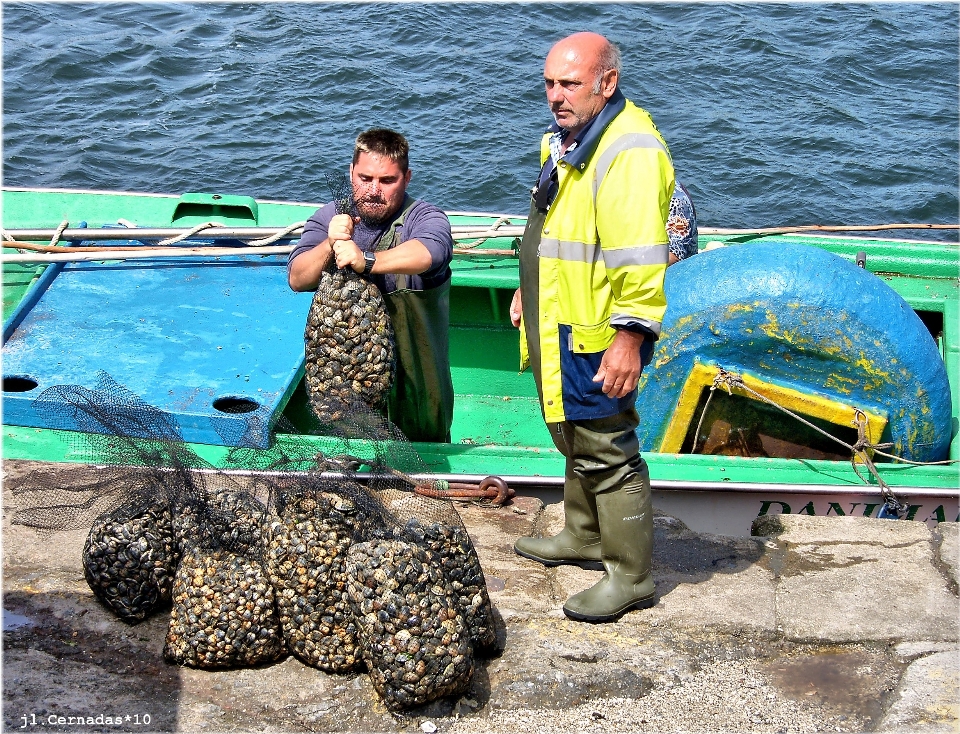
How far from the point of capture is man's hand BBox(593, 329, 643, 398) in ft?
10.8

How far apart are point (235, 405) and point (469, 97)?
26.4ft

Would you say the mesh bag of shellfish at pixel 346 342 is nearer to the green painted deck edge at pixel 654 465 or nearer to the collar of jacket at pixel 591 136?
the green painted deck edge at pixel 654 465

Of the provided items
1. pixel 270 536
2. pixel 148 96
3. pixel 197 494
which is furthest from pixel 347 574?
pixel 148 96

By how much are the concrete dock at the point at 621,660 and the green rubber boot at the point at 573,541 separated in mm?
47

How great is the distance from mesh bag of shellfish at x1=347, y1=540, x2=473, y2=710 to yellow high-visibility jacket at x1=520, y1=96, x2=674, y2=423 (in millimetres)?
763

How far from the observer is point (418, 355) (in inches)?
181

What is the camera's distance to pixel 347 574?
10.5 ft

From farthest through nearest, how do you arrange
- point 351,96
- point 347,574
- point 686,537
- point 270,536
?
point 351,96 → point 686,537 → point 270,536 → point 347,574

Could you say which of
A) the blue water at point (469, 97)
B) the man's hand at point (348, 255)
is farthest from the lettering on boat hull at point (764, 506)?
the blue water at point (469, 97)

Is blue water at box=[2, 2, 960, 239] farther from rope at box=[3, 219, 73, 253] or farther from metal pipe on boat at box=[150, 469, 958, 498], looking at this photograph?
metal pipe on boat at box=[150, 469, 958, 498]

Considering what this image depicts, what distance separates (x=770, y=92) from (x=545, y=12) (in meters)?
3.39

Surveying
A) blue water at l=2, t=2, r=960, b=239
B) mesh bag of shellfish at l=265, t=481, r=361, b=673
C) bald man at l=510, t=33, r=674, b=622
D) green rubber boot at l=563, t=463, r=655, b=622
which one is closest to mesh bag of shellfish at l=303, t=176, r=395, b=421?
bald man at l=510, t=33, r=674, b=622

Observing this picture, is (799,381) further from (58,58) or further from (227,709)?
(58,58)

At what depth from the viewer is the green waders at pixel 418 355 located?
447 centimetres
